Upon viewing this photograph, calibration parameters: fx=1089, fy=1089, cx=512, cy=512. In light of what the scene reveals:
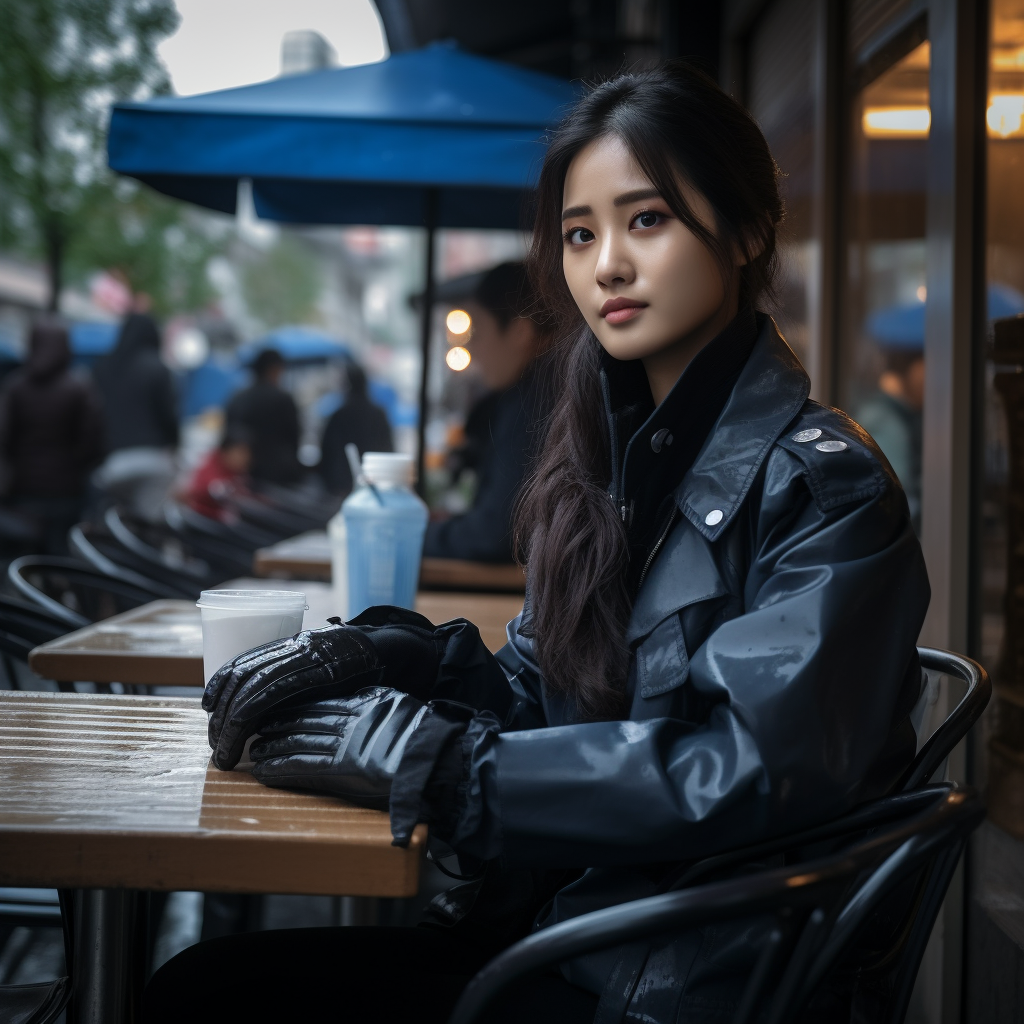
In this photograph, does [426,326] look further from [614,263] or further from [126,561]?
[614,263]

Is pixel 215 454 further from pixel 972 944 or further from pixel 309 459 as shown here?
pixel 309 459

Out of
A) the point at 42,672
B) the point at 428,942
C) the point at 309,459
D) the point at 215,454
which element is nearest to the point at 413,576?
the point at 42,672

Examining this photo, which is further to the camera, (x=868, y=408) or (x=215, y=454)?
(x=215, y=454)

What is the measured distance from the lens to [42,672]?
1.86m

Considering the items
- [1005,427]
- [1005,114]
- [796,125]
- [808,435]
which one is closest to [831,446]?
[808,435]

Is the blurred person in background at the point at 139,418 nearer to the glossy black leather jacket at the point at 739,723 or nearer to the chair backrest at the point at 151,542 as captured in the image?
the chair backrest at the point at 151,542

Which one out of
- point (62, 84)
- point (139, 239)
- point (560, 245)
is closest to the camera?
point (560, 245)

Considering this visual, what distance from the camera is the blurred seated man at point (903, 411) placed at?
277 centimetres

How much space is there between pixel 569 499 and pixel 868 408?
194 centimetres

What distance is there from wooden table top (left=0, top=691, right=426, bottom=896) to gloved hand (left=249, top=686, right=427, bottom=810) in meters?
0.02

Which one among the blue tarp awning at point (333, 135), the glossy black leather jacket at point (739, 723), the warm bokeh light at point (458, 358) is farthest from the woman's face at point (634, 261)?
the warm bokeh light at point (458, 358)

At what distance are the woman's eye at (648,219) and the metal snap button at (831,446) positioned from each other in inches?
14.5

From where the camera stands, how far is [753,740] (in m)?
1.07

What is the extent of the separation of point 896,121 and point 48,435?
5591 mm
